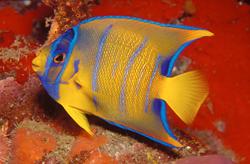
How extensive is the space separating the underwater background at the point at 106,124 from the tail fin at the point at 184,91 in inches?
8.4

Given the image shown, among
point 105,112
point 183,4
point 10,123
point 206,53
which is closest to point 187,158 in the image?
point 105,112

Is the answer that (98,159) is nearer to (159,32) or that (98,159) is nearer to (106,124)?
(106,124)

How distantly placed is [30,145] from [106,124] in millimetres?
518

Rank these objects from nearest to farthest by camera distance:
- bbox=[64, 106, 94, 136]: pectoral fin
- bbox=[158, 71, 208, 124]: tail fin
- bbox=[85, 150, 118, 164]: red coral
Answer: bbox=[158, 71, 208, 124]: tail fin → bbox=[64, 106, 94, 136]: pectoral fin → bbox=[85, 150, 118, 164]: red coral

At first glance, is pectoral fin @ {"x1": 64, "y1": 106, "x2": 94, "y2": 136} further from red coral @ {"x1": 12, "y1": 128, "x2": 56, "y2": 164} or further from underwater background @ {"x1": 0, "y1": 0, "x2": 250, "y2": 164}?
red coral @ {"x1": 12, "y1": 128, "x2": 56, "y2": 164}

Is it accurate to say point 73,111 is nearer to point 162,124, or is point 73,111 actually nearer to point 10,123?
point 162,124

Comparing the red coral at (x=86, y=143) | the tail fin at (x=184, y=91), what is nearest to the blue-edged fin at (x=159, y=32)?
the tail fin at (x=184, y=91)

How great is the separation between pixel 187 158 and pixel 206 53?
1.48 metres

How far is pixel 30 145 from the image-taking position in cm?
194

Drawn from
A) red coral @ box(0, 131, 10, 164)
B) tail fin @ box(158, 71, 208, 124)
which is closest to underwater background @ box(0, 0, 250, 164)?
red coral @ box(0, 131, 10, 164)

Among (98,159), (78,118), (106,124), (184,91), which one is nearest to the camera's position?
(184,91)

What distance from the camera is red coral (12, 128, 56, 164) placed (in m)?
1.92

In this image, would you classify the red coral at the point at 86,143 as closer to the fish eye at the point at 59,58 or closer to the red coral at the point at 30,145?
the red coral at the point at 30,145

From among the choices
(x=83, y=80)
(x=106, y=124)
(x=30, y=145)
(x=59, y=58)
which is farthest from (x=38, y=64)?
(x=106, y=124)
